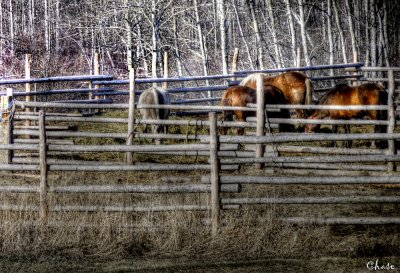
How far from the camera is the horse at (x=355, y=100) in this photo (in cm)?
1368

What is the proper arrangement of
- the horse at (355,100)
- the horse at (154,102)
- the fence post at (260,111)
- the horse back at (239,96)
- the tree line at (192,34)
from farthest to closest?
1. the tree line at (192,34)
2. the horse at (154,102)
3. the horse back at (239,96)
4. the horse at (355,100)
5. the fence post at (260,111)

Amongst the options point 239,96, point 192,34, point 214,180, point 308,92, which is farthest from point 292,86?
point 192,34

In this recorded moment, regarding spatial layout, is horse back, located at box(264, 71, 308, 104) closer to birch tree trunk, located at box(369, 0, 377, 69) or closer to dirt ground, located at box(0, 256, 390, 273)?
dirt ground, located at box(0, 256, 390, 273)

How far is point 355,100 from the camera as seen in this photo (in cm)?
1413

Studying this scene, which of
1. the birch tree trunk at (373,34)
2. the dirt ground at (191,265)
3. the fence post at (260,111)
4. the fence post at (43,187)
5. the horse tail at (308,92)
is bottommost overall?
the dirt ground at (191,265)

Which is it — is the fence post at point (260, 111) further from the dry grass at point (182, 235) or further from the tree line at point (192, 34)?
the tree line at point (192, 34)

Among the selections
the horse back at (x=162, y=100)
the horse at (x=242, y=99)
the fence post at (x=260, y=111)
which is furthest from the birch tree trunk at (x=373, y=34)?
the fence post at (x=260, y=111)

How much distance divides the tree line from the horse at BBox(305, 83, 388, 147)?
10.6m

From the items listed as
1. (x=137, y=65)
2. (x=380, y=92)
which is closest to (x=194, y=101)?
(x=380, y=92)

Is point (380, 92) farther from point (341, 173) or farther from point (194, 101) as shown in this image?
point (194, 101)

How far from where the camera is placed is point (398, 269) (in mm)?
6254

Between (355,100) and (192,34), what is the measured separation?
957 inches

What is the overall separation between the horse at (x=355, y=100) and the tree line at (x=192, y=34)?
1063 centimetres

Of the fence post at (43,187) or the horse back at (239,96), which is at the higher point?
the horse back at (239,96)
